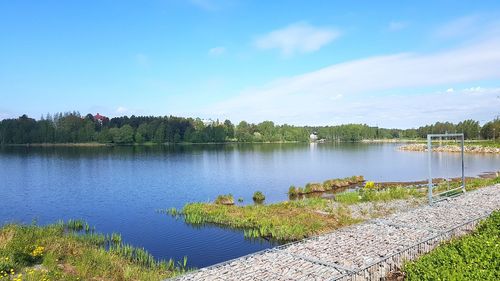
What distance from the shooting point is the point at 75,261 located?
15.2 metres

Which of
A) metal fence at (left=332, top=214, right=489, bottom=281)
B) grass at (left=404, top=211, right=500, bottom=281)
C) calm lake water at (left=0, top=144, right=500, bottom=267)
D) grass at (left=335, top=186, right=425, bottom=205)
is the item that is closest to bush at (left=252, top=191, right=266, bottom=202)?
calm lake water at (left=0, top=144, right=500, bottom=267)

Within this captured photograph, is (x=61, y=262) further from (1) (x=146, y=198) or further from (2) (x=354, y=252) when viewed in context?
(1) (x=146, y=198)

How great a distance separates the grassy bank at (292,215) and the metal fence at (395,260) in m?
7.96

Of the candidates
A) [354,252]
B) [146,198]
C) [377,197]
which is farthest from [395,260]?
[146,198]

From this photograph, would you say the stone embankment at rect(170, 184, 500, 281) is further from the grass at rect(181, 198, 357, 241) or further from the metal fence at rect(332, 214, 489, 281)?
the grass at rect(181, 198, 357, 241)

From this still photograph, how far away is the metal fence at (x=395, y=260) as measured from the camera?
11.0 metres

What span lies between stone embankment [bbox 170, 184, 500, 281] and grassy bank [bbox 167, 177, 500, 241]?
18.7 feet

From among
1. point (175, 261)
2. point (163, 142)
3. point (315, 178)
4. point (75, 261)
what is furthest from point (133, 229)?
point (163, 142)

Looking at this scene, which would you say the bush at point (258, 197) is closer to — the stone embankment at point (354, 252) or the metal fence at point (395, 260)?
the stone embankment at point (354, 252)

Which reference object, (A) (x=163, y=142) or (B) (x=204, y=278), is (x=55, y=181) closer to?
(B) (x=204, y=278)

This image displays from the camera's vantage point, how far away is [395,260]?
1243cm

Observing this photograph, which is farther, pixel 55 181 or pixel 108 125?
pixel 108 125

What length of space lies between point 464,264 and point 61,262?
548 inches

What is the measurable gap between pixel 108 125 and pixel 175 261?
191332mm
